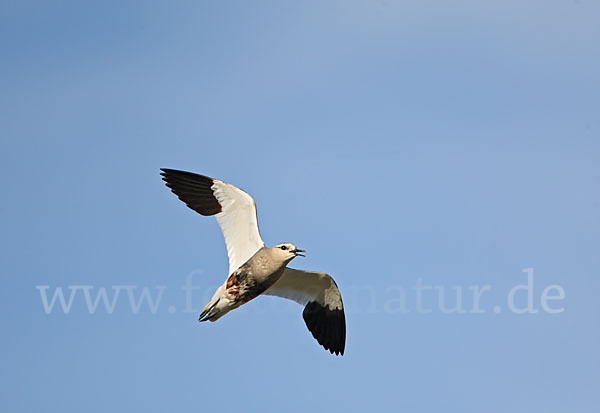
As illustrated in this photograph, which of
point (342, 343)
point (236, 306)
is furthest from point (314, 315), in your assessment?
point (236, 306)

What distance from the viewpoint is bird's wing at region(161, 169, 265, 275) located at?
17.7 meters

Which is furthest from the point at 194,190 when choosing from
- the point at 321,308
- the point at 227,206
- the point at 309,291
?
the point at 321,308

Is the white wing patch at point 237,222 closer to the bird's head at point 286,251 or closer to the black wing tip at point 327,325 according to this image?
the bird's head at point 286,251

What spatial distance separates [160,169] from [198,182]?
35.2 inches

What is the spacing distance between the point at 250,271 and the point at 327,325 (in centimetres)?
314

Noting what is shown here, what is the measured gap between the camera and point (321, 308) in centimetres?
1947

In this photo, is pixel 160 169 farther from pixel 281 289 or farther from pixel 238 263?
pixel 281 289

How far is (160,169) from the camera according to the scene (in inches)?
715

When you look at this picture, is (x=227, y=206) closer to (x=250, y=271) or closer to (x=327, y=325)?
(x=250, y=271)

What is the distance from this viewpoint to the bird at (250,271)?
677 inches

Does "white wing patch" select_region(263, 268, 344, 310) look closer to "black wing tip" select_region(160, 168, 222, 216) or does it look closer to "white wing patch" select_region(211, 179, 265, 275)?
"white wing patch" select_region(211, 179, 265, 275)

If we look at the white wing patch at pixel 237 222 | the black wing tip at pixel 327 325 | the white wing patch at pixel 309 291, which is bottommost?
the black wing tip at pixel 327 325

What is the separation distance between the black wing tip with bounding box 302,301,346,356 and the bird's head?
106 inches

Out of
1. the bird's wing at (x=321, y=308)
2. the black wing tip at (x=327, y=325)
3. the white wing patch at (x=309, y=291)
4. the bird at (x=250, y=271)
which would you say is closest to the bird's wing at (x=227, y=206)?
the bird at (x=250, y=271)
